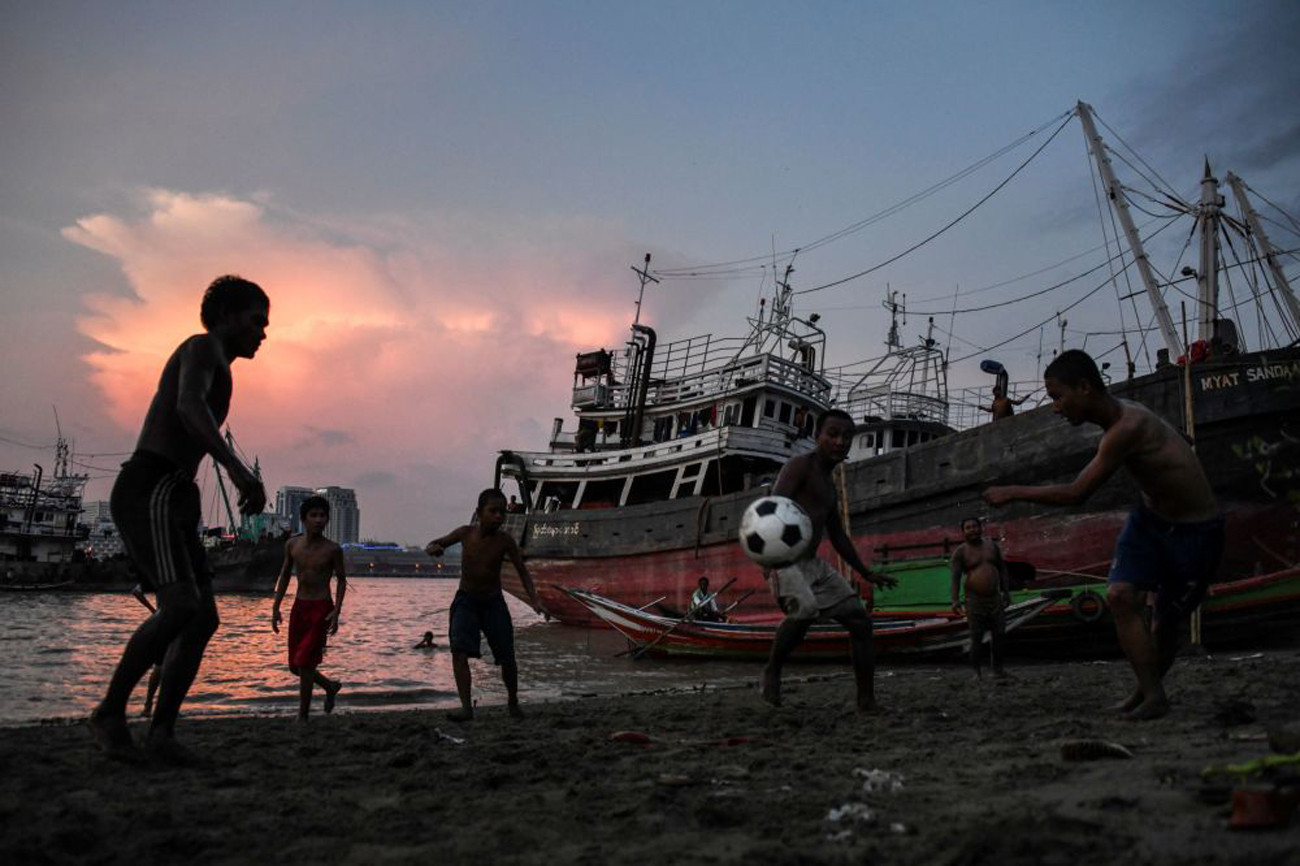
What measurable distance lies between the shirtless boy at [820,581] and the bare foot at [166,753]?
3634 mm

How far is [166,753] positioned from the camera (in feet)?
12.7

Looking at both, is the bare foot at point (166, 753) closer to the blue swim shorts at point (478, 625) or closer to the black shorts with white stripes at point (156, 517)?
the black shorts with white stripes at point (156, 517)

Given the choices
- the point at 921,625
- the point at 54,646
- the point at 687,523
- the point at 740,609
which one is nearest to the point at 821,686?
the point at 921,625

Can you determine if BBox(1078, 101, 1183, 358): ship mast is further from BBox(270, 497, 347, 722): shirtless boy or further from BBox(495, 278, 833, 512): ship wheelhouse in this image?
BBox(270, 497, 347, 722): shirtless boy

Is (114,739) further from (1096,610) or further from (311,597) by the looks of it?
(1096,610)

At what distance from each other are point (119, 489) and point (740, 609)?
57.5 ft

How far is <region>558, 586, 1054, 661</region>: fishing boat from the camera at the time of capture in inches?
484

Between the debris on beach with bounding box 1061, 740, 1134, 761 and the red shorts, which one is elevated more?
the debris on beach with bounding box 1061, 740, 1134, 761

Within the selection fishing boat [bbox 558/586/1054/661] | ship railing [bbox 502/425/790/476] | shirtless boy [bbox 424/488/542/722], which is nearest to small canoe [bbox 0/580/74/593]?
ship railing [bbox 502/425/790/476]

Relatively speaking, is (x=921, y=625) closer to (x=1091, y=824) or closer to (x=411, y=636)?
(x=1091, y=824)

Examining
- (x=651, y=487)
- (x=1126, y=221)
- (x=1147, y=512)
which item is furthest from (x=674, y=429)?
(x=1147, y=512)

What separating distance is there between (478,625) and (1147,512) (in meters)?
4.44

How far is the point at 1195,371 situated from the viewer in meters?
13.7

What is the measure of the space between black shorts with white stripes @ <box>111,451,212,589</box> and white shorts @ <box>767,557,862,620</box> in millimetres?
3624
